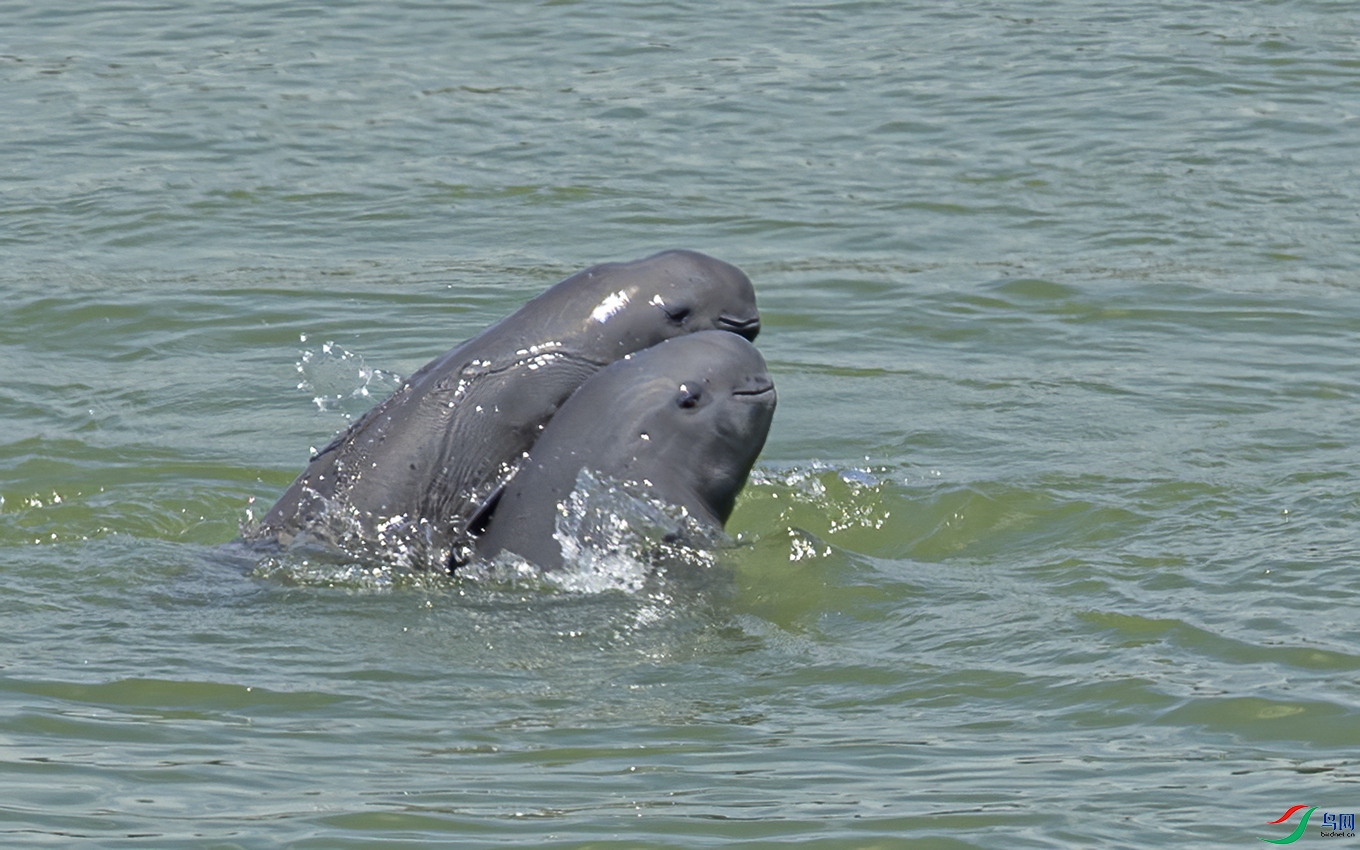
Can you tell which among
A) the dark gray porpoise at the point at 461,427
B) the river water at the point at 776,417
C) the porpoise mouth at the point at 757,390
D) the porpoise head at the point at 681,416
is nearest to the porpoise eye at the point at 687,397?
the porpoise head at the point at 681,416

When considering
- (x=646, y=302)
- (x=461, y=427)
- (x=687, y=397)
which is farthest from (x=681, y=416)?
(x=461, y=427)

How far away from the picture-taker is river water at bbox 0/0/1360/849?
6.70 meters

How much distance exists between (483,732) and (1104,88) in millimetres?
12800

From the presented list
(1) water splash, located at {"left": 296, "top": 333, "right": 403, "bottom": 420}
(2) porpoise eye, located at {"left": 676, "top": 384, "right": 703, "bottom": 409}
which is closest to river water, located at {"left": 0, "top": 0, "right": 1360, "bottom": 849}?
(1) water splash, located at {"left": 296, "top": 333, "right": 403, "bottom": 420}

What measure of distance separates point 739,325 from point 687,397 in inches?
35.9

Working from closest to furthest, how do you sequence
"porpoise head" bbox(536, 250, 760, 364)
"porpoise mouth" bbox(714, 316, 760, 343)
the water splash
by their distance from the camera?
1. "porpoise head" bbox(536, 250, 760, 364)
2. "porpoise mouth" bbox(714, 316, 760, 343)
3. the water splash

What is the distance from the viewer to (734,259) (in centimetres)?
1484

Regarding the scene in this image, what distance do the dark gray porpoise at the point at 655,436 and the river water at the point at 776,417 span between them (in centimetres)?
33

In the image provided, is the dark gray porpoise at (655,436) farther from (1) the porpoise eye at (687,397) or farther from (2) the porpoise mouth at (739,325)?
(2) the porpoise mouth at (739,325)

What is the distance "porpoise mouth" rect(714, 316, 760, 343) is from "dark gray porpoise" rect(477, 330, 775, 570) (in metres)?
0.52

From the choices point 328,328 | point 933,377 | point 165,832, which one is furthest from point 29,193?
point 165,832

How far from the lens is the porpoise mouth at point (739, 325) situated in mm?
9391

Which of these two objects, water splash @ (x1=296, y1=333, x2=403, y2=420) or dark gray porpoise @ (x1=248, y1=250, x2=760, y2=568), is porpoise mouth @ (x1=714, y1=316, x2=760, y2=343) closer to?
dark gray porpoise @ (x1=248, y1=250, x2=760, y2=568)

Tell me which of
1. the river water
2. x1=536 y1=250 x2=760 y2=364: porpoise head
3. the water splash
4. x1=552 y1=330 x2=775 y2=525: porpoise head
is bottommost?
the water splash
